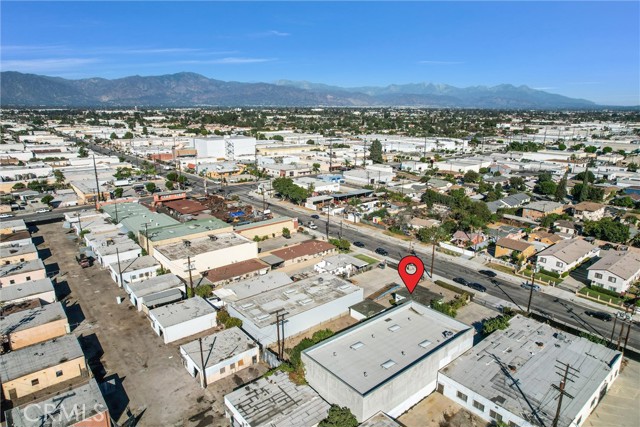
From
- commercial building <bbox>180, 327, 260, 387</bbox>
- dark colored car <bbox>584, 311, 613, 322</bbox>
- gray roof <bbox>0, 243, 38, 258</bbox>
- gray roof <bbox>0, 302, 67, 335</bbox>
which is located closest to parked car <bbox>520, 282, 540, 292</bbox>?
dark colored car <bbox>584, 311, 613, 322</bbox>

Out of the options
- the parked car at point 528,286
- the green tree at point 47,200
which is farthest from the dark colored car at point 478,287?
the green tree at point 47,200

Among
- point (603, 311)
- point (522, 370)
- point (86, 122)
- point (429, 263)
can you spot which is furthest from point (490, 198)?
point (86, 122)

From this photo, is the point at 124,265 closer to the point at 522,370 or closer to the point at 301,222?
the point at 301,222

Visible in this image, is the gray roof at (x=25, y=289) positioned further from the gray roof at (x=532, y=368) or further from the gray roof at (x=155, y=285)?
the gray roof at (x=532, y=368)

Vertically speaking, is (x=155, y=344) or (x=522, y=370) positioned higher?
(x=522, y=370)

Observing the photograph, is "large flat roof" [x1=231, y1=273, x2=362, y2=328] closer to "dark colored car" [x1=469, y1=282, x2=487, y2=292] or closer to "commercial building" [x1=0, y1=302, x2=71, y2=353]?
"dark colored car" [x1=469, y1=282, x2=487, y2=292]
